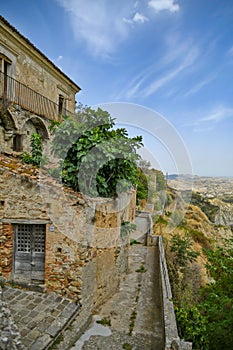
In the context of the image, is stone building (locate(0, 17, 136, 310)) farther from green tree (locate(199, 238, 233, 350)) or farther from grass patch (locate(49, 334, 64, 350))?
green tree (locate(199, 238, 233, 350))

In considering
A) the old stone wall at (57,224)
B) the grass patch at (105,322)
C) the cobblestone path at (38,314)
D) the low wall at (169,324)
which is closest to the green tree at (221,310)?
the low wall at (169,324)

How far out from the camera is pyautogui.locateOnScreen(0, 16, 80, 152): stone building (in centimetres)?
1355

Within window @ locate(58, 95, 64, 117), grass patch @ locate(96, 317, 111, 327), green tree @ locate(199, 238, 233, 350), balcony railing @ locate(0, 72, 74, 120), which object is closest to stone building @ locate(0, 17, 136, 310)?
grass patch @ locate(96, 317, 111, 327)

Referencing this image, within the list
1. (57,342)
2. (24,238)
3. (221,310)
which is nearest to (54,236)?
(24,238)

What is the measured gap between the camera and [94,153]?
25.0 ft

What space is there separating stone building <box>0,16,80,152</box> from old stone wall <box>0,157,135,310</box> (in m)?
7.56

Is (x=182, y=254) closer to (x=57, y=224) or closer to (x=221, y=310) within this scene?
(x=221, y=310)

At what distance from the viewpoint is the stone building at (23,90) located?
1355 centimetres

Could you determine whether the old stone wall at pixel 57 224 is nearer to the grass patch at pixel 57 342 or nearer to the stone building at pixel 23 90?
the grass patch at pixel 57 342

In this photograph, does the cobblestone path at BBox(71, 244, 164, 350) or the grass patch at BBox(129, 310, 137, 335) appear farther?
the grass patch at BBox(129, 310, 137, 335)

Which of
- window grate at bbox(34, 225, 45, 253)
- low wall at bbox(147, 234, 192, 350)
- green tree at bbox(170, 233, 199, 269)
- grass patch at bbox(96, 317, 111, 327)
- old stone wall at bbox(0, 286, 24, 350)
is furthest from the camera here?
green tree at bbox(170, 233, 199, 269)

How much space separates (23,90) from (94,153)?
32.9 ft

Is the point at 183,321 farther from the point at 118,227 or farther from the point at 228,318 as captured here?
the point at 118,227

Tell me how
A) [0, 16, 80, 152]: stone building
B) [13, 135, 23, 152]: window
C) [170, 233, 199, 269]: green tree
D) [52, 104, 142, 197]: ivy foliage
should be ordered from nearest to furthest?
[52, 104, 142, 197]: ivy foliage, [0, 16, 80, 152]: stone building, [13, 135, 23, 152]: window, [170, 233, 199, 269]: green tree
